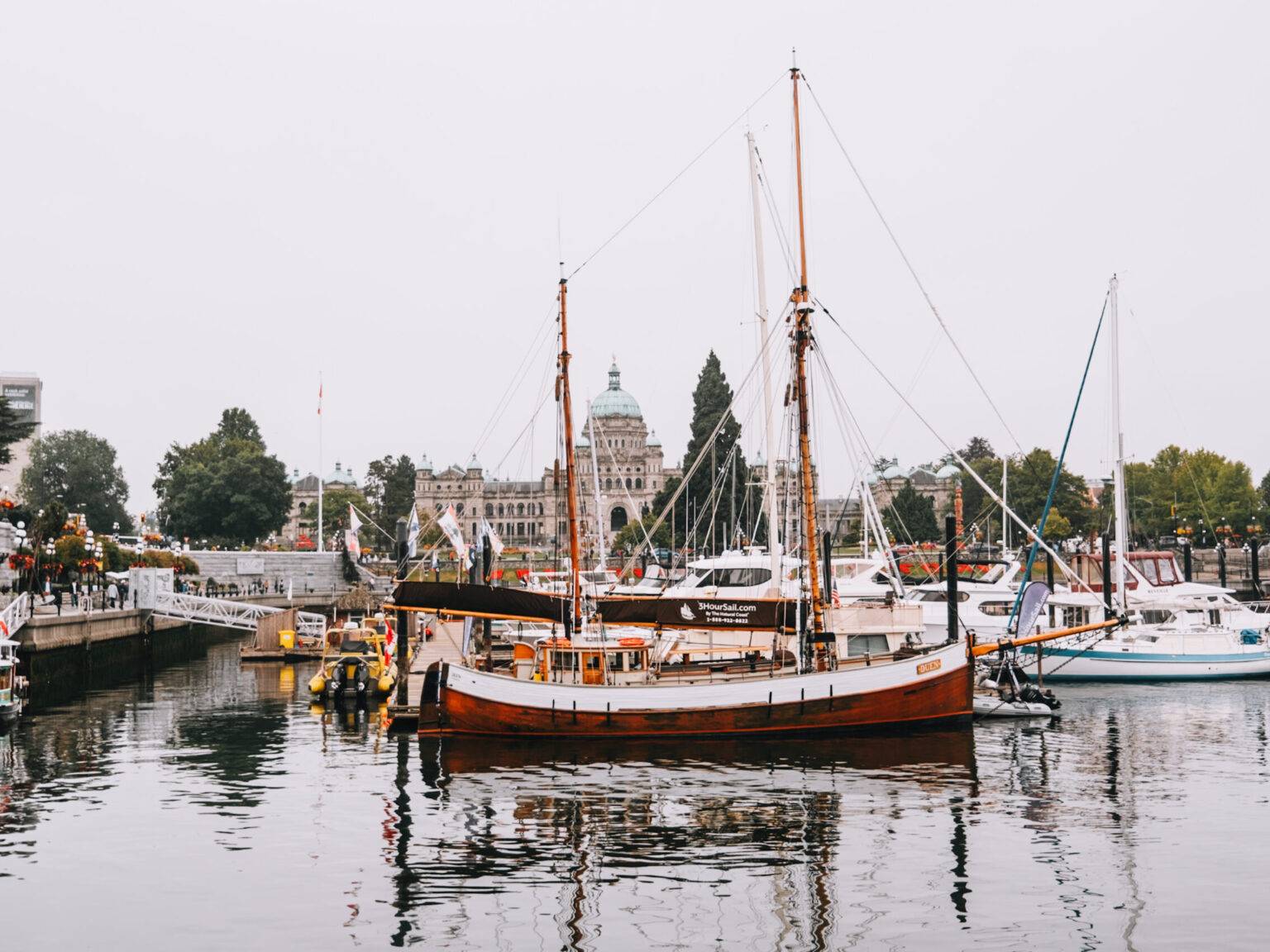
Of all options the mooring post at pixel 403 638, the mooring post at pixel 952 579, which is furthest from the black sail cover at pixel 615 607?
the mooring post at pixel 952 579

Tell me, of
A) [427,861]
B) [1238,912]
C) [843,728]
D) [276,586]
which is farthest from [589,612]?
[276,586]

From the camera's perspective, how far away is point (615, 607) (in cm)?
4347

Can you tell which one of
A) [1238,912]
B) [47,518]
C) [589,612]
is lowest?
[1238,912]

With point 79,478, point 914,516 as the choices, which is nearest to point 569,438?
point 914,516

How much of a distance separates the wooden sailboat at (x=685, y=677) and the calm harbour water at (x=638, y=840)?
97 cm

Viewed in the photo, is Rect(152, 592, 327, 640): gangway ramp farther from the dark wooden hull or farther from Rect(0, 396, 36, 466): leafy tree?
the dark wooden hull

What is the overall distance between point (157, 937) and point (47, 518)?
45504mm

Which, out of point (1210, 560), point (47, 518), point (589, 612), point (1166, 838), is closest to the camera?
point (1166, 838)

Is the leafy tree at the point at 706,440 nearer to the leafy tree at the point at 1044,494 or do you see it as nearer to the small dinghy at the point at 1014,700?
the leafy tree at the point at 1044,494

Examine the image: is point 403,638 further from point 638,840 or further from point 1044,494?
point 1044,494

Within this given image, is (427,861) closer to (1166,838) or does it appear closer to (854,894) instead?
(854,894)

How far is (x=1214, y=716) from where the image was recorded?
154 feet

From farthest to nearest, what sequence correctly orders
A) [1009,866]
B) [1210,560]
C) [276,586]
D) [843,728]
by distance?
[1210,560] → [276,586] → [843,728] → [1009,866]

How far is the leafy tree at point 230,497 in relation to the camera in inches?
5522
